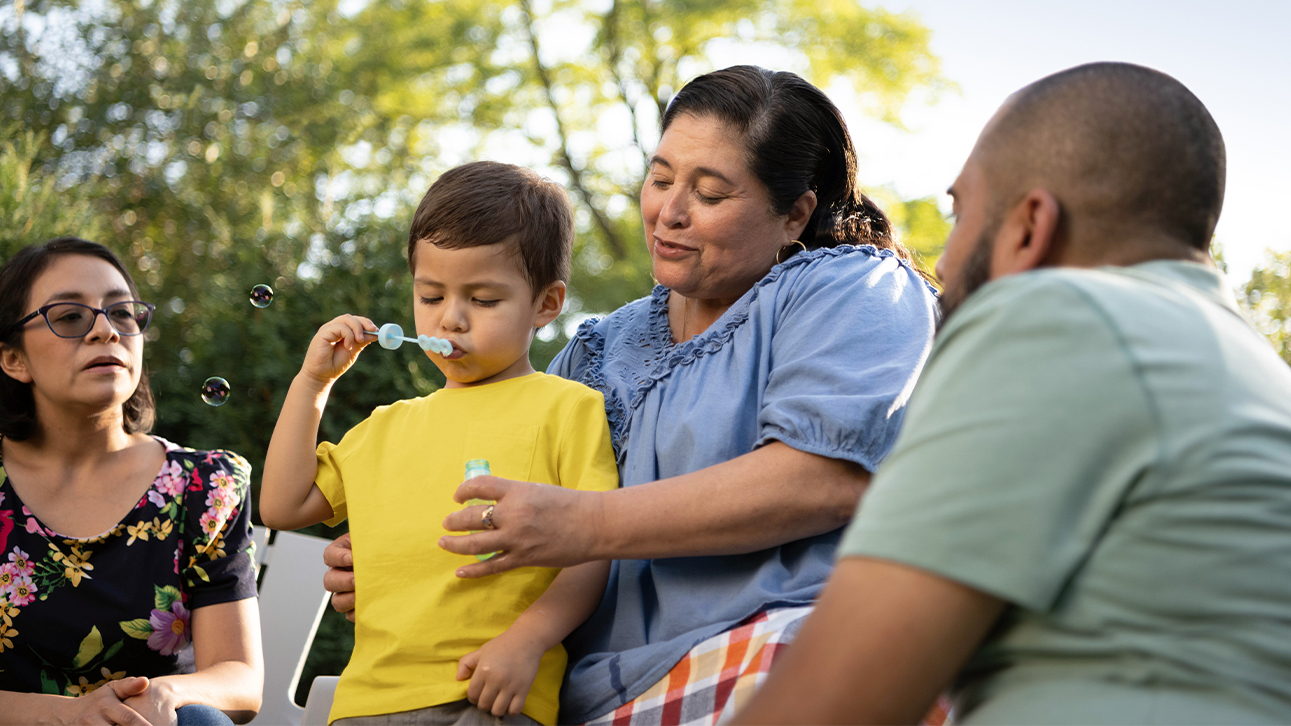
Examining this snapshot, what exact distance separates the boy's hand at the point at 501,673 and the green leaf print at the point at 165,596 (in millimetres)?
1202

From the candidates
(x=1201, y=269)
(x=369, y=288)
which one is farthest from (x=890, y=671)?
(x=369, y=288)


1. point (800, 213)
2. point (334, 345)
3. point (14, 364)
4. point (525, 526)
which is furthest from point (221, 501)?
point (800, 213)

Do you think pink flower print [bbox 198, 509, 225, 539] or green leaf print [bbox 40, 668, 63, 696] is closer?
green leaf print [bbox 40, 668, 63, 696]

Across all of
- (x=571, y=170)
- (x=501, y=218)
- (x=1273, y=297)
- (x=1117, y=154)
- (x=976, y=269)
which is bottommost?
(x=1273, y=297)

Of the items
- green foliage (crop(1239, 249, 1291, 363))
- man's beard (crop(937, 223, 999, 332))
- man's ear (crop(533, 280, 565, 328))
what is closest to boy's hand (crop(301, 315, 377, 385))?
man's ear (crop(533, 280, 565, 328))

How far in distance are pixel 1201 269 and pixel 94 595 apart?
2.61 metres

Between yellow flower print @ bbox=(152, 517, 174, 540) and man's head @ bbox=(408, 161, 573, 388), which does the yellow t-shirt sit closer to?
man's head @ bbox=(408, 161, 573, 388)

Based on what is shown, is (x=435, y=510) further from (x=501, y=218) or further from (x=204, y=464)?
(x=204, y=464)

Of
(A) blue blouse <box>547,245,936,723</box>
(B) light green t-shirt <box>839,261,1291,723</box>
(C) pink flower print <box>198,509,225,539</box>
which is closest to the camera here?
(B) light green t-shirt <box>839,261,1291,723</box>

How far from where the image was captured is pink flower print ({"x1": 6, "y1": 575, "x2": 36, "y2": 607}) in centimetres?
259

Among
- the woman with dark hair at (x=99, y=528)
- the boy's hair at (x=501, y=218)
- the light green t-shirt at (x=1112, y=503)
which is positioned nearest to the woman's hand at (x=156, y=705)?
the woman with dark hair at (x=99, y=528)

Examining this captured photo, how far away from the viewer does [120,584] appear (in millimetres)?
2652

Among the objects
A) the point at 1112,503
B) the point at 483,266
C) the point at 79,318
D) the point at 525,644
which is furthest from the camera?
the point at 79,318

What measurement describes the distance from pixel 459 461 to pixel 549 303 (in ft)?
1.51
